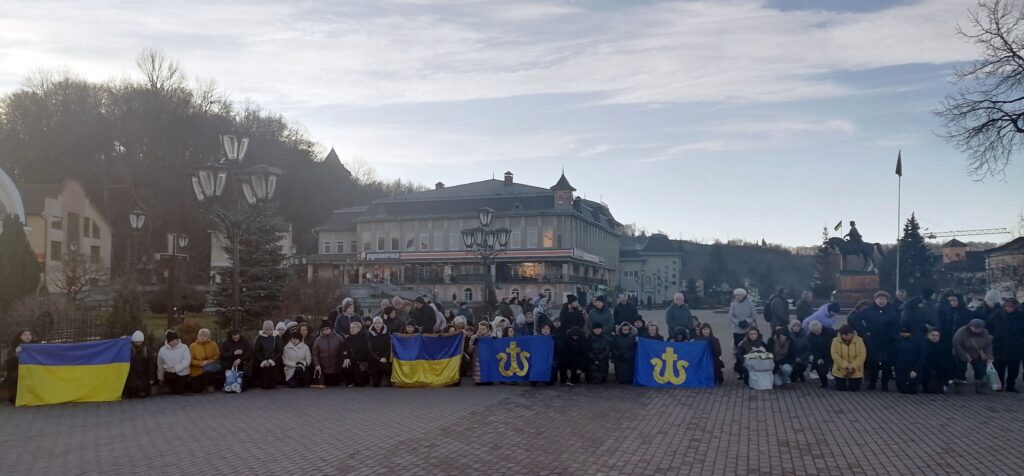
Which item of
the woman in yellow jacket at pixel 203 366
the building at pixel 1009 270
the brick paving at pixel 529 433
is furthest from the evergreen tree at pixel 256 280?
the building at pixel 1009 270

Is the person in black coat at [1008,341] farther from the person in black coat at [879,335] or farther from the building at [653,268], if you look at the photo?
the building at [653,268]

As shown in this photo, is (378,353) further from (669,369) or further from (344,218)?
(344,218)

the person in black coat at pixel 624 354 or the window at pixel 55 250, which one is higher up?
the window at pixel 55 250

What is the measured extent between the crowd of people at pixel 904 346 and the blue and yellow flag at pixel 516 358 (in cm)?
409

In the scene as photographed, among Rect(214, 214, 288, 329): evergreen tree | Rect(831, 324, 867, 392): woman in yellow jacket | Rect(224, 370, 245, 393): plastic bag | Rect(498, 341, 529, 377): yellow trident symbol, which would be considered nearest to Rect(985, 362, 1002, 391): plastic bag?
Rect(831, 324, 867, 392): woman in yellow jacket

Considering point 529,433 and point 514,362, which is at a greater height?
point 514,362

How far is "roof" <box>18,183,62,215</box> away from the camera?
5681 cm

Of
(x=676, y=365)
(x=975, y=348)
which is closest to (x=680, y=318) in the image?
(x=676, y=365)

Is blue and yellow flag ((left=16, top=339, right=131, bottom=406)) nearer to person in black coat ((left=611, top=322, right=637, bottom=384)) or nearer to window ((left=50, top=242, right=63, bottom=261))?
person in black coat ((left=611, top=322, right=637, bottom=384))

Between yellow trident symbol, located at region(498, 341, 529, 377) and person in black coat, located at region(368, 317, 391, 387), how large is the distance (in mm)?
2505

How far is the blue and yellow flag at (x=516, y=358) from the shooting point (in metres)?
16.9

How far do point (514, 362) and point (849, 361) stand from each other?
22.1 feet

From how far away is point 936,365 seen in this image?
14.9 m

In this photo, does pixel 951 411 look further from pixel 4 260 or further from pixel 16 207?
pixel 16 207
